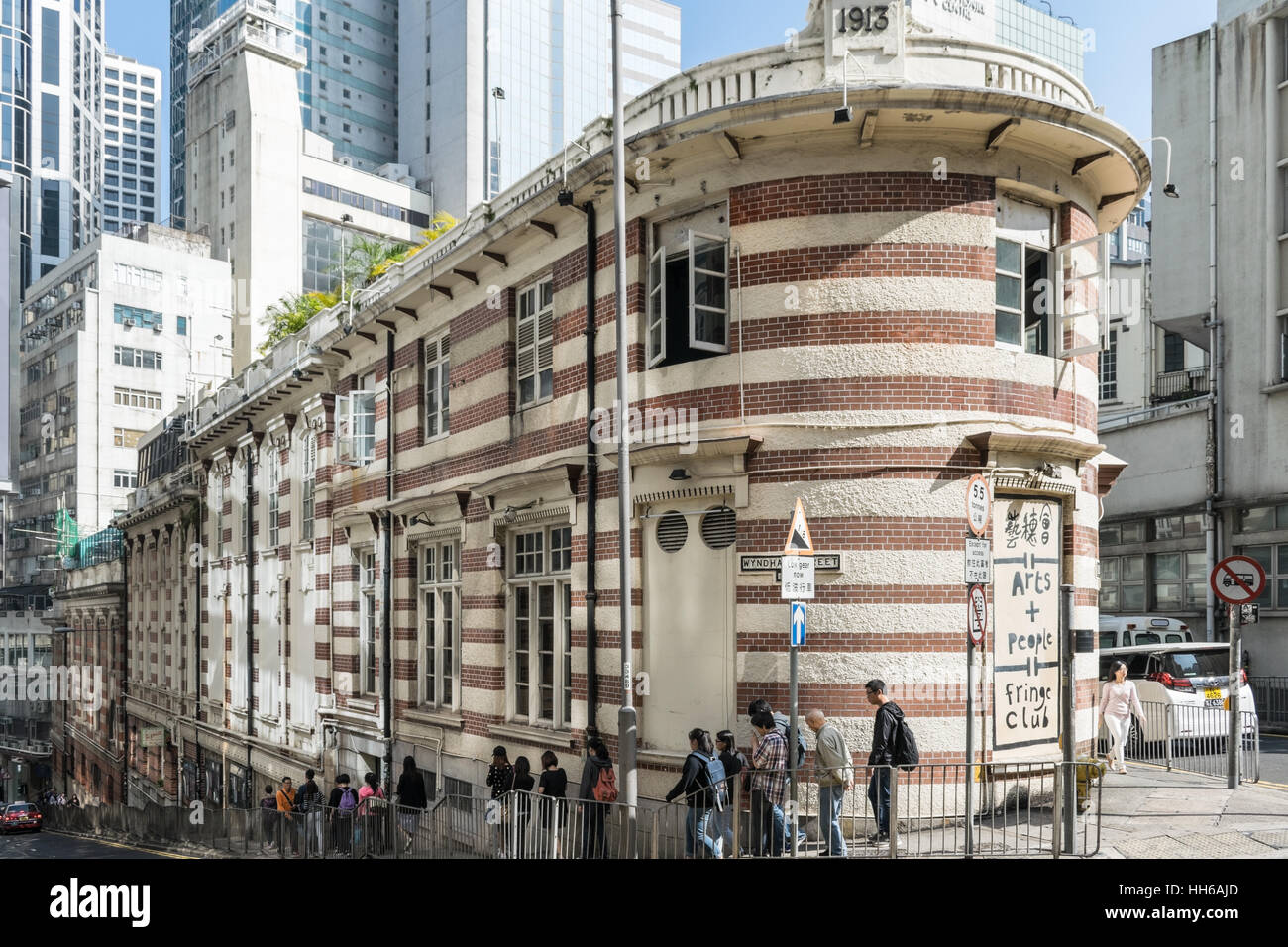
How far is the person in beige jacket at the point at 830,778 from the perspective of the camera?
12.3 meters

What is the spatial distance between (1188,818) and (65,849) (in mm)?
28381

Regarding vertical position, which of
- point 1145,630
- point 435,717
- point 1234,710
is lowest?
point 435,717

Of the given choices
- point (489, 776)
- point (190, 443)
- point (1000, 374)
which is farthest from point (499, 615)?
point (190, 443)

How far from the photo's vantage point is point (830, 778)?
12.4 meters

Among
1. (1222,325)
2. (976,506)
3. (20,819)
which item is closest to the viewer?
(976,506)

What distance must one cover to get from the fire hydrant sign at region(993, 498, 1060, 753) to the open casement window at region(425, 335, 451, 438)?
11.3m

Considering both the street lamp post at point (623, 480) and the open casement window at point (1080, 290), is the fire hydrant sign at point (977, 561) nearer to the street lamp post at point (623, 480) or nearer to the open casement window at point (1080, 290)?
the street lamp post at point (623, 480)

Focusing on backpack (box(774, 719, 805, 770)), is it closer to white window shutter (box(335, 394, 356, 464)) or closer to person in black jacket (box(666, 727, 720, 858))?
person in black jacket (box(666, 727, 720, 858))

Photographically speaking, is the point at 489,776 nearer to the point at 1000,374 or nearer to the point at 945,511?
the point at 945,511

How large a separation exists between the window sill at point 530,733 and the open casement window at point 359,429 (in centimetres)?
823

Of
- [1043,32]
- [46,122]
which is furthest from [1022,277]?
[46,122]

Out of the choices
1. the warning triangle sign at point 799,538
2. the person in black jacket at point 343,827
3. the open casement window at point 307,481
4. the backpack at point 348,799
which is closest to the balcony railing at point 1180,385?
the open casement window at point 307,481

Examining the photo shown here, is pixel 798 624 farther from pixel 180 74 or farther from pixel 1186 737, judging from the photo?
pixel 180 74

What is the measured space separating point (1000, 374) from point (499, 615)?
931cm
